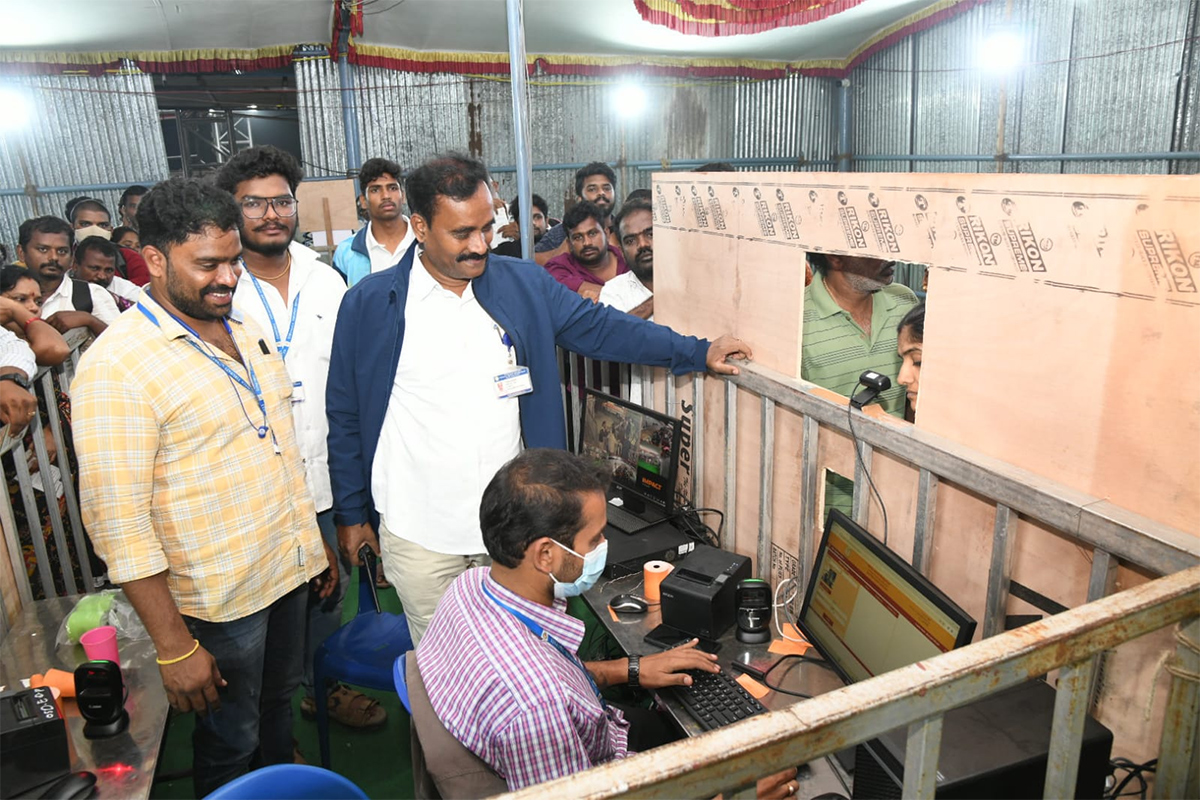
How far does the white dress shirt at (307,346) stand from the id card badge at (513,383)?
→ 721 mm

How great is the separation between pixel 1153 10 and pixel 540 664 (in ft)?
27.9

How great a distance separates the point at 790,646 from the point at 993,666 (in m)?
1.43

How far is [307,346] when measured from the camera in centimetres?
302

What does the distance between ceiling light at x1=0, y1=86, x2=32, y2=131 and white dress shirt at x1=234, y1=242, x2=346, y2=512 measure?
7688mm

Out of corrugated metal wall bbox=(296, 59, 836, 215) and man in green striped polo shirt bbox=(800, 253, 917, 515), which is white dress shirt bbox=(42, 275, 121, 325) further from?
corrugated metal wall bbox=(296, 59, 836, 215)

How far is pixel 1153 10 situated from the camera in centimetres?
725

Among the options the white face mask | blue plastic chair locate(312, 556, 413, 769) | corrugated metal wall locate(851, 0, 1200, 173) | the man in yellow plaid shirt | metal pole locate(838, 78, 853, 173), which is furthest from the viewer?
metal pole locate(838, 78, 853, 173)

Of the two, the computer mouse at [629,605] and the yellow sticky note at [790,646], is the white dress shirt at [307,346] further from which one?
the yellow sticky note at [790,646]

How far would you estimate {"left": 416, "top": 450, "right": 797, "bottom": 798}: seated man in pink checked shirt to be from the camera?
163 centimetres

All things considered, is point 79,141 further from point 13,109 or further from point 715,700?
point 715,700

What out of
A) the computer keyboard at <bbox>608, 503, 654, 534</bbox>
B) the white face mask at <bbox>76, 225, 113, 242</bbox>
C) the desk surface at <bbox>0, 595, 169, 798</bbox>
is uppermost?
the white face mask at <bbox>76, 225, 113, 242</bbox>

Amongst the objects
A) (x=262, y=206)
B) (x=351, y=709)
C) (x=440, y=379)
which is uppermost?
(x=262, y=206)

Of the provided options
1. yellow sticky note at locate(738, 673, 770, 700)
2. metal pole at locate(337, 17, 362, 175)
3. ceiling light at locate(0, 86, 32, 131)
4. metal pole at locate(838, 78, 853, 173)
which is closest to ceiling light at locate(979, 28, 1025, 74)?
metal pole at locate(838, 78, 853, 173)

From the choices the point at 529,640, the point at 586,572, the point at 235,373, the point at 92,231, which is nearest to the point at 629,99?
the point at 92,231
